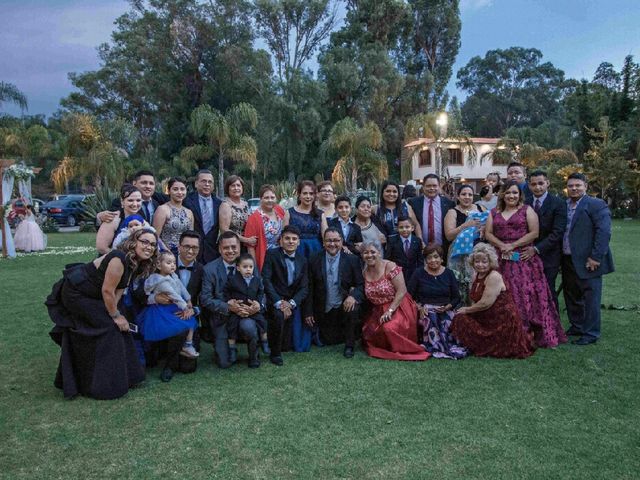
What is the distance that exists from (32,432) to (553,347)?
4639 millimetres

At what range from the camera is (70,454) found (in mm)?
3184

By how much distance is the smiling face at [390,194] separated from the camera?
6.01m

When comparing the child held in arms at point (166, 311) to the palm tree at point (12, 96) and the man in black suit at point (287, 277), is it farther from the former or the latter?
the palm tree at point (12, 96)

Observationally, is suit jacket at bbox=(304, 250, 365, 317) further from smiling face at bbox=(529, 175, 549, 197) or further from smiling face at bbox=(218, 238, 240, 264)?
smiling face at bbox=(529, 175, 549, 197)

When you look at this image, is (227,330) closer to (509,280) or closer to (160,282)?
(160,282)

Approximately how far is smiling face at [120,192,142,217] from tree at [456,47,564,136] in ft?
173

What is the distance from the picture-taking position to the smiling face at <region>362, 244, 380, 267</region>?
17.4ft

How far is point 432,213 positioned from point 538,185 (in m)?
1.17

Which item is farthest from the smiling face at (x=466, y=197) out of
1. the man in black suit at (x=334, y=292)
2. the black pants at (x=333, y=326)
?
the black pants at (x=333, y=326)

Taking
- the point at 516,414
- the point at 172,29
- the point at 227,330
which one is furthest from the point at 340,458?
the point at 172,29

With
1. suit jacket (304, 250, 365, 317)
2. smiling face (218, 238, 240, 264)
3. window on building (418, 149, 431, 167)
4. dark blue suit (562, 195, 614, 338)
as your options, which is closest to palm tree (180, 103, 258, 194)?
window on building (418, 149, 431, 167)

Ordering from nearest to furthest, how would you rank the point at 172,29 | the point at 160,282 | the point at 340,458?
1. the point at 340,458
2. the point at 160,282
3. the point at 172,29

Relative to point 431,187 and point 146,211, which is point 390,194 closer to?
point 431,187

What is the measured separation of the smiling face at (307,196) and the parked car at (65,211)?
22.2 m
